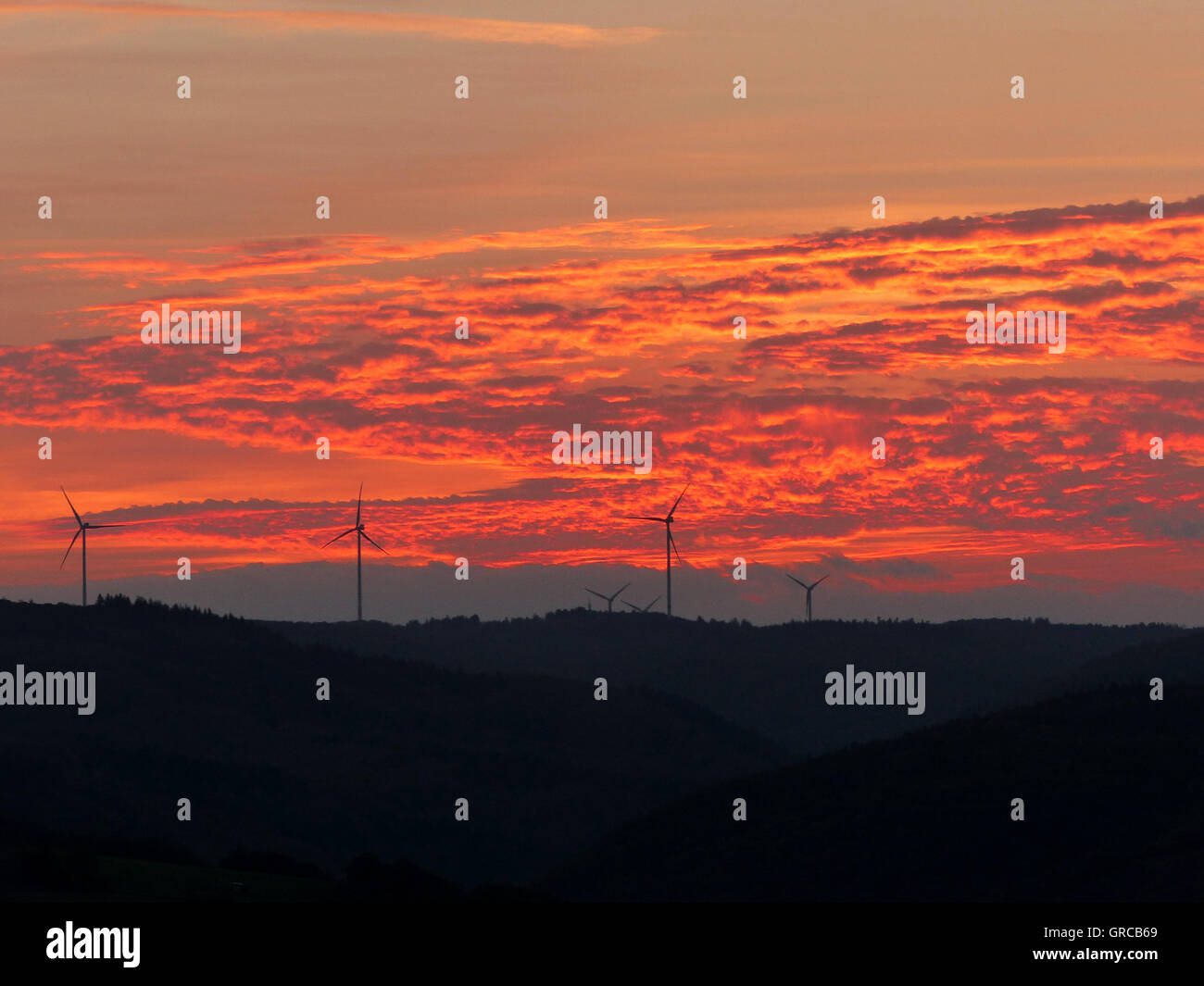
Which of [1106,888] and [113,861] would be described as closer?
[113,861]
